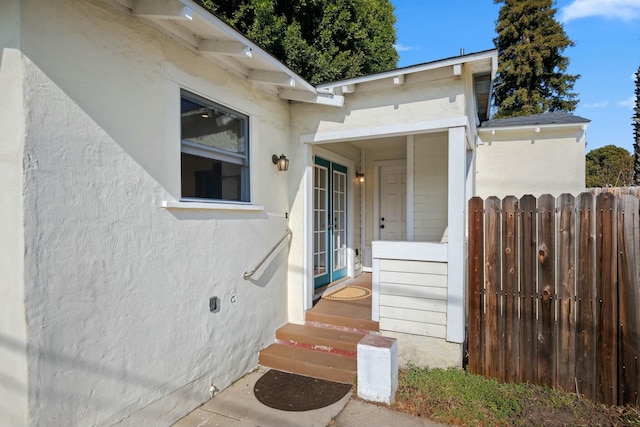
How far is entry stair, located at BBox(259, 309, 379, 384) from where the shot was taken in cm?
371

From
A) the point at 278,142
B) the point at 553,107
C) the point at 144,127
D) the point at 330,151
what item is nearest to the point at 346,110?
the point at 278,142

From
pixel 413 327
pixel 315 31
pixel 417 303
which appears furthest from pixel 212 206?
pixel 315 31

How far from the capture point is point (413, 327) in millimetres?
3891

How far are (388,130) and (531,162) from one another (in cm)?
446

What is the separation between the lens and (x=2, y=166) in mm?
1995

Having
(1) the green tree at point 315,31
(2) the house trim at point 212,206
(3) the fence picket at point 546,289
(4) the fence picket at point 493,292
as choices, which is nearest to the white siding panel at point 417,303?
(4) the fence picket at point 493,292

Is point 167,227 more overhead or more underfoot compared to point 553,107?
more underfoot

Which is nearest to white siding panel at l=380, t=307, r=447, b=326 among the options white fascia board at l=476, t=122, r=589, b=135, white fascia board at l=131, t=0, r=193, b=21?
white fascia board at l=131, t=0, r=193, b=21

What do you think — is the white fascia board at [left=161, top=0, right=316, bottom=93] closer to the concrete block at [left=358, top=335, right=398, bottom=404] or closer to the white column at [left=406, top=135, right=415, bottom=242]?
the white column at [left=406, top=135, right=415, bottom=242]

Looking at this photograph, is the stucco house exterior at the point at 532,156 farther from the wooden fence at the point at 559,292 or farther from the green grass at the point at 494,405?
the green grass at the point at 494,405

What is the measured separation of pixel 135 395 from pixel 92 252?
1.20m

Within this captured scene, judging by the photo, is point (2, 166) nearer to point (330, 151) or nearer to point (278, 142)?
point (278, 142)

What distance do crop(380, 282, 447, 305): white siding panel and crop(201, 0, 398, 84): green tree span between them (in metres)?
6.41

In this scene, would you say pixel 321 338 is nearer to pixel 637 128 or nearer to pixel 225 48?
pixel 225 48
